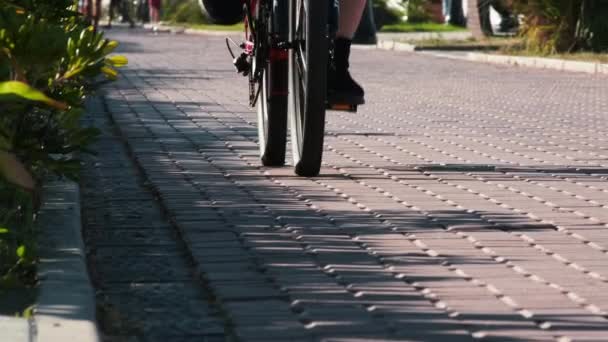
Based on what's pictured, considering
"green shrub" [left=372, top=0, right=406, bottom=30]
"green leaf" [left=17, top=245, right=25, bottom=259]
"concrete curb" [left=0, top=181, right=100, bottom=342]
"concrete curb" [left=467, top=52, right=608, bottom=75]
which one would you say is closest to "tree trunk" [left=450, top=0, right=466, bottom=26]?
"green shrub" [left=372, top=0, right=406, bottom=30]

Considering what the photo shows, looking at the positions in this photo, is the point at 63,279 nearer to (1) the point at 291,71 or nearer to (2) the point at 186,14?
(1) the point at 291,71

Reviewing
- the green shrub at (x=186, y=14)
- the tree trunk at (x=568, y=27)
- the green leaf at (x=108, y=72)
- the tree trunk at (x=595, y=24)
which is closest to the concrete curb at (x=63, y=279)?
the green leaf at (x=108, y=72)

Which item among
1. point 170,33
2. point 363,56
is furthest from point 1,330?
point 170,33

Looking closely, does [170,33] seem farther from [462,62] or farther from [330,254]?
[330,254]

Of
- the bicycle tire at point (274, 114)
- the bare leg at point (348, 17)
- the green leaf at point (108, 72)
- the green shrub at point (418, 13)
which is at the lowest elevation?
the green shrub at point (418, 13)

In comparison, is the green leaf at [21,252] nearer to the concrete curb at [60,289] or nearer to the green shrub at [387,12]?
the concrete curb at [60,289]

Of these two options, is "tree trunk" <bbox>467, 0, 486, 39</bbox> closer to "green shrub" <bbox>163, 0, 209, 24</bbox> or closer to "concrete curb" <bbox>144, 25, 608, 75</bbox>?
"concrete curb" <bbox>144, 25, 608, 75</bbox>

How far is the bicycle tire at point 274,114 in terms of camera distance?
7.95 m

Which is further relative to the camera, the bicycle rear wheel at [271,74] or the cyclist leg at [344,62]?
the bicycle rear wheel at [271,74]

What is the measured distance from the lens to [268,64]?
26.2 feet

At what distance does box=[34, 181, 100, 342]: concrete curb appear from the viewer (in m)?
4.07

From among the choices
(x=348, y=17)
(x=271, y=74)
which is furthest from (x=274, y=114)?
(x=348, y=17)

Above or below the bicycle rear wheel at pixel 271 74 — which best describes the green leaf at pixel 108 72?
above

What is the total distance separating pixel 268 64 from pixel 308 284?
315cm
